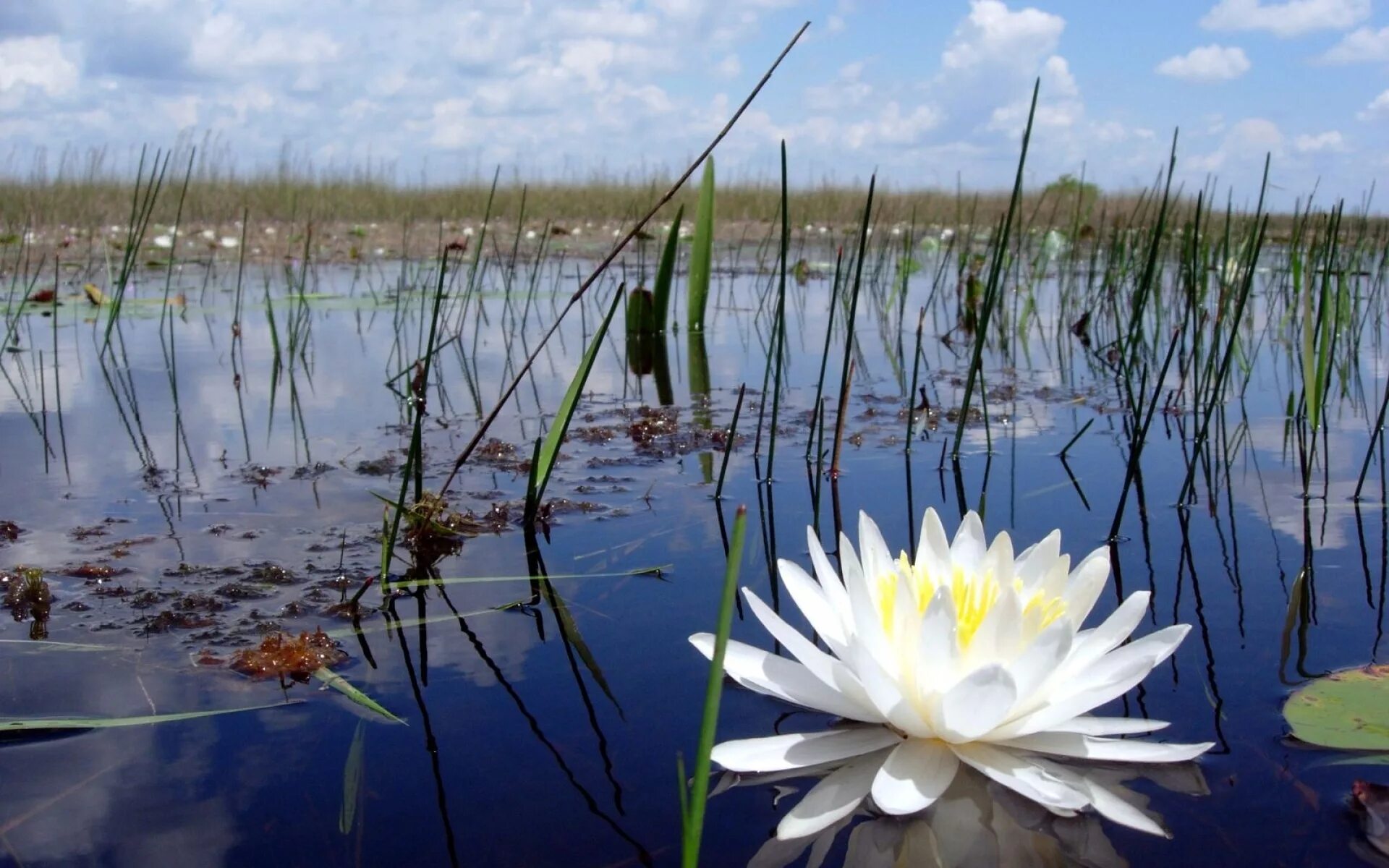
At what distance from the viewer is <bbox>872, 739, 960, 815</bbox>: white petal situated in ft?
2.53

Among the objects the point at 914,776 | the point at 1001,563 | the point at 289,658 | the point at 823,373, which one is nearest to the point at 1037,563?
the point at 1001,563

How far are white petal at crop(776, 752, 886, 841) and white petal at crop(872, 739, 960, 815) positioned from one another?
0.02 meters

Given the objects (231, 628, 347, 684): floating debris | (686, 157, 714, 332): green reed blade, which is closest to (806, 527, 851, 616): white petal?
(231, 628, 347, 684): floating debris

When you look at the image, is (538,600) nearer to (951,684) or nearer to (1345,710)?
(951,684)

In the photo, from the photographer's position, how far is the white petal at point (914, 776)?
0.77m

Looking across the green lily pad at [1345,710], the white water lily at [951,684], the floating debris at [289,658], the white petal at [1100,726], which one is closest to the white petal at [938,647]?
the white water lily at [951,684]

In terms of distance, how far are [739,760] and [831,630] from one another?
0.17 m

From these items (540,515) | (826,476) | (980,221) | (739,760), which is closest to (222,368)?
(540,515)

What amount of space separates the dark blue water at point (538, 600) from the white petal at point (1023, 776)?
27 mm

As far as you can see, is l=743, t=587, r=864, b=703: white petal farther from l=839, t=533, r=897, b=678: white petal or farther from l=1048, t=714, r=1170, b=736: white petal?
l=1048, t=714, r=1170, b=736: white petal

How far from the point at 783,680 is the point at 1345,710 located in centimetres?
52

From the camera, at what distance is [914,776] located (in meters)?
0.82

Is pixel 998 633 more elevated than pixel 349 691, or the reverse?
pixel 998 633

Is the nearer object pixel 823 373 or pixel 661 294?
pixel 823 373
